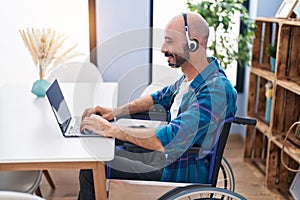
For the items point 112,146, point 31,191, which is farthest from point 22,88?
point 112,146

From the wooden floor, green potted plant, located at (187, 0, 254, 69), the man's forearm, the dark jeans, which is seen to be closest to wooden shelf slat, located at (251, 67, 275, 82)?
green potted plant, located at (187, 0, 254, 69)

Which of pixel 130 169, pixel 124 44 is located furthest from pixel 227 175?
pixel 124 44

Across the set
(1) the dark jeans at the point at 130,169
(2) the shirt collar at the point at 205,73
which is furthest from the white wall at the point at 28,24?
(2) the shirt collar at the point at 205,73

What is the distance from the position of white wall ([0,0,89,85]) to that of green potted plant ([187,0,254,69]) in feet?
2.94

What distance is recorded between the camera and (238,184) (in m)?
2.74

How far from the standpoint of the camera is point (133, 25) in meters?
3.10

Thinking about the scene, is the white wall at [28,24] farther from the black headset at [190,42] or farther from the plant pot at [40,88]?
the black headset at [190,42]

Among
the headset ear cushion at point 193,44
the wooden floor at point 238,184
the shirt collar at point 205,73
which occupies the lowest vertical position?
the wooden floor at point 238,184

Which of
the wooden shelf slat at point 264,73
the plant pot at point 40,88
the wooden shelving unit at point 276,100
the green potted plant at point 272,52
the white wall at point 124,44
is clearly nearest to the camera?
the plant pot at point 40,88

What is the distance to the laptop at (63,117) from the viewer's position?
1.71 m

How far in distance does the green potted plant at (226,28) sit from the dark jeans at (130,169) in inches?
54.6

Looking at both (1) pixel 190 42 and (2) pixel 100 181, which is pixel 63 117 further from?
(1) pixel 190 42

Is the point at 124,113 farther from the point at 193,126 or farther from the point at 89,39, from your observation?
the point at 89,39

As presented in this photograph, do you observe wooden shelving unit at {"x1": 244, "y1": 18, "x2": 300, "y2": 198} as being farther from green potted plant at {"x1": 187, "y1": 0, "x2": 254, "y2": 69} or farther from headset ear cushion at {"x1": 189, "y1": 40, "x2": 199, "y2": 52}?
headset ear cushion at {"x1": 189, "y1": 40, "x2": 199, "y2": 52}
